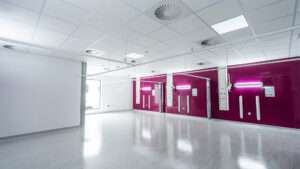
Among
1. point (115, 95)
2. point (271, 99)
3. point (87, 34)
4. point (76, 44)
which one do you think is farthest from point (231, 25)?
point (115, 95)

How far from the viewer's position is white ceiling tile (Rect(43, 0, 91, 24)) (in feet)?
7.13

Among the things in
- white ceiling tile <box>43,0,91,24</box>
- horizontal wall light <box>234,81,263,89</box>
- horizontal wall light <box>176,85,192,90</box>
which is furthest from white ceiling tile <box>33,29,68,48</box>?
horizontal wall light <box>234,81,263,89</box>

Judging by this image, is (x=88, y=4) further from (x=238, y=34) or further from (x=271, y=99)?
(x=271, y=99)

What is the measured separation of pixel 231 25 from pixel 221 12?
27.0 inches

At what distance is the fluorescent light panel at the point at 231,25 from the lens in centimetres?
268

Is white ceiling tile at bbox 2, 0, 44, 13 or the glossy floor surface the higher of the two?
white ceiling tile at bbox 2, 0, 44, 13

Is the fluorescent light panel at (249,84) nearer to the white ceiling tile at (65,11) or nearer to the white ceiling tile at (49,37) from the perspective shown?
the white ceiling tile at (65,11)

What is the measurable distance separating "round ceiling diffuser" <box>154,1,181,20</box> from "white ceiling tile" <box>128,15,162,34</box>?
0.21 meters

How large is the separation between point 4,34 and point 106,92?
6.93 m

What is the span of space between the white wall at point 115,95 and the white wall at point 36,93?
3.94 meters

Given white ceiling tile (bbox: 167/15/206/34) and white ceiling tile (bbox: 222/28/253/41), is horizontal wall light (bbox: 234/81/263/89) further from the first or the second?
white ceiling tile (bbox: 167/15/206/34)

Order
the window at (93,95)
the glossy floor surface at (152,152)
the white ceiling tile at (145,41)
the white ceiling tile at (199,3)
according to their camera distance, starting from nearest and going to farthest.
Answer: the white ceiling tile at (199,3) < the glossy floor surface at (152,152) < the white ceiling tile at (145,41) < the window at (93,95)

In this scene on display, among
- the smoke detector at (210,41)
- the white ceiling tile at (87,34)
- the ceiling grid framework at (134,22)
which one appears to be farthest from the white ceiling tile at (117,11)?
the smoke detector at (210,41)

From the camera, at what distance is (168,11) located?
2383 millimetres
